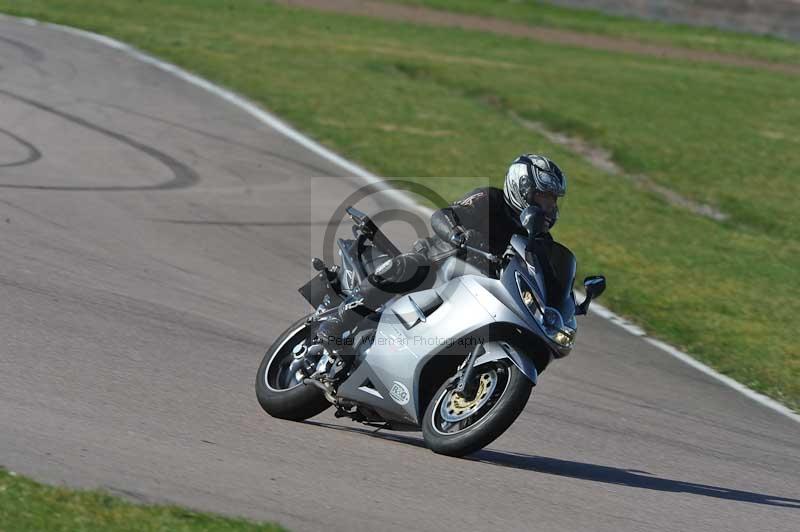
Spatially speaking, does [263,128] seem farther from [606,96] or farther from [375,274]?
[375,274]

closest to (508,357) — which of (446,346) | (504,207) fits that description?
(446,346)

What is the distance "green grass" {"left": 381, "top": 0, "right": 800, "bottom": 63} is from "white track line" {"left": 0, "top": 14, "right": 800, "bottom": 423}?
1402 cm

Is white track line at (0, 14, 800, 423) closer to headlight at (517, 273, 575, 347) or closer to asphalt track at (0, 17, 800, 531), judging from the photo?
asphalt track at (0, 17, 800, 531)

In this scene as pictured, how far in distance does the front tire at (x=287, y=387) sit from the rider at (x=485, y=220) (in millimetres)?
712

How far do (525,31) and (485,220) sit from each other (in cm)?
2625

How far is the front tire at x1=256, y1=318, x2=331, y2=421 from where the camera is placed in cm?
728

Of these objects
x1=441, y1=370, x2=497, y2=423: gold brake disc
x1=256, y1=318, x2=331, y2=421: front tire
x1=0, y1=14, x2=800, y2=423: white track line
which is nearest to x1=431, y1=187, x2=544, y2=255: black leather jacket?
x1=441, y1=370, x2=497, y2=423: gold brake disc

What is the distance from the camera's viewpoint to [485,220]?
6.74 metres

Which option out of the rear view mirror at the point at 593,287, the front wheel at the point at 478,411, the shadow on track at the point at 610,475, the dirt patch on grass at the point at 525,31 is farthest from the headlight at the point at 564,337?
the dirt patch on grass at the point at 525,31

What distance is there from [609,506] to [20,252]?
5.63m

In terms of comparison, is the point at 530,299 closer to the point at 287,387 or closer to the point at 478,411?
the point at 478,411

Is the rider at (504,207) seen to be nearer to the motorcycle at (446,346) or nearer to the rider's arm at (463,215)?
the rider's arm at (463,215)

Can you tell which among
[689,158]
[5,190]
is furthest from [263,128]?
[689,158]

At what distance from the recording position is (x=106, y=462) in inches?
222
